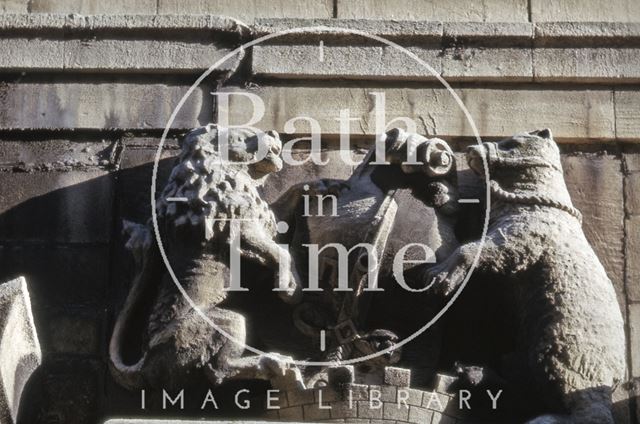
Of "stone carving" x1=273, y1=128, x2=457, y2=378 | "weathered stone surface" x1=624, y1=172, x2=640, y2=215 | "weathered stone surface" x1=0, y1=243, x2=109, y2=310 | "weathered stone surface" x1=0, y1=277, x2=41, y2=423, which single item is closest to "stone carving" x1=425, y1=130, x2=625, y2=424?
"stone carving" x1=273, y1=128, x2=457, y2=378

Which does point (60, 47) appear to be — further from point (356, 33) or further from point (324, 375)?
point (324, 375)

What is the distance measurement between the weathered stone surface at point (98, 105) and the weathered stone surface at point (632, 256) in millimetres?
2210

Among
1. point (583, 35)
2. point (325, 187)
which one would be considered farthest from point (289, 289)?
point (583, 35)

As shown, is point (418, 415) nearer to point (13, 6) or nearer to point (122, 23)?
point (122, 23)

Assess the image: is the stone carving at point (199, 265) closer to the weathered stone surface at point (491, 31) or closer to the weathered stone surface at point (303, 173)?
the weathered stone surface at point (303, 173)

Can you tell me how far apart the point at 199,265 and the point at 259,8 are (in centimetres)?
188

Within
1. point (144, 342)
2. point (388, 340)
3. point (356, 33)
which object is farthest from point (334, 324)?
point (356, 33)

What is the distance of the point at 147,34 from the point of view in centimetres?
968

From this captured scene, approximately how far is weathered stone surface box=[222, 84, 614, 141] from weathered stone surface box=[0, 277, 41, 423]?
1.66 m

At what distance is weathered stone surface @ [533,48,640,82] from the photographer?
378 inches

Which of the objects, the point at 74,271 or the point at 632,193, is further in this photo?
the point at 632,193

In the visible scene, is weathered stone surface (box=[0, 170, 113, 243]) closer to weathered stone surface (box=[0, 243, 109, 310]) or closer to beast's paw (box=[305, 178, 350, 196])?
weathered stone surface (box=[0, 243, 109, 310])

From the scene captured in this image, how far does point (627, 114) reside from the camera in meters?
9.57

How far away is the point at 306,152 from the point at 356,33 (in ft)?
2.43
